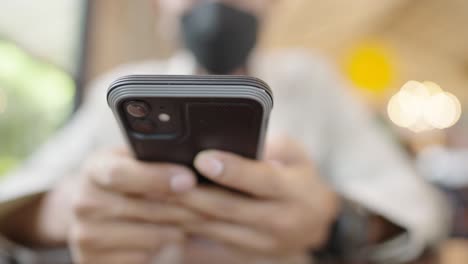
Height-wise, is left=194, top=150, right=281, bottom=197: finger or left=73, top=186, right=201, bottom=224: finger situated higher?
left=194, top=150, right=281, bottom=197: finger

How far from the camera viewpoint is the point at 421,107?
291 centimetres

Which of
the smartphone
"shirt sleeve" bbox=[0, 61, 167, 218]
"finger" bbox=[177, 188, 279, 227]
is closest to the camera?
the smartphone

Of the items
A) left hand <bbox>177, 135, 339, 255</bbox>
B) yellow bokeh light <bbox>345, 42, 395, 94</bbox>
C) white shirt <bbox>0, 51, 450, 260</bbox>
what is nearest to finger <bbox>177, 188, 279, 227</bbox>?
left hand <bbox>177, 135, 339, 255</bbox>

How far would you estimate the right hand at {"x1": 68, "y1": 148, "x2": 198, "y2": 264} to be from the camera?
348 millimetres

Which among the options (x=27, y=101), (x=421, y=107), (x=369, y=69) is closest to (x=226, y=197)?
(x=27, y=101)

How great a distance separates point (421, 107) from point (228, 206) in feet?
9.17

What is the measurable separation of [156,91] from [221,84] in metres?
0.04

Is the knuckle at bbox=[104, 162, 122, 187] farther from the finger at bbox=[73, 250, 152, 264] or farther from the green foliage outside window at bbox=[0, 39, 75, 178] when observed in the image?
the green foliage outside window at bbox=[0, 39, 75, 178]

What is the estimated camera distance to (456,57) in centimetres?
313

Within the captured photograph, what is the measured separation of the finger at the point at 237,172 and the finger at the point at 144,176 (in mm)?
16

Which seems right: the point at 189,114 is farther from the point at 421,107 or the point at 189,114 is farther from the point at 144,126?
the point at 421,107

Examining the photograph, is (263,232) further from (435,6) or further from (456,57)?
(456,57)

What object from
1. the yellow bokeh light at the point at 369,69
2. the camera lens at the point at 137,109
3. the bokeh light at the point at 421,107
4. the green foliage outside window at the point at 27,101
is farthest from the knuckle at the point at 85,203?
the bokeh light at the point at 421,107

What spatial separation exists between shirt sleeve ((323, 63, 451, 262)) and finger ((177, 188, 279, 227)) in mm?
190
